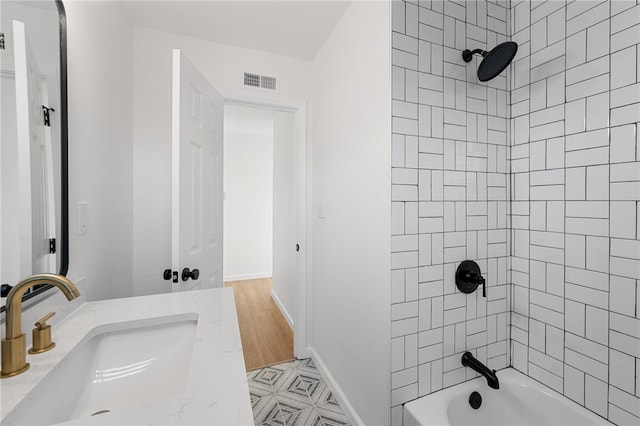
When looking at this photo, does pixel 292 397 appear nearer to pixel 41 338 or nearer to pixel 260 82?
pixel 41 338

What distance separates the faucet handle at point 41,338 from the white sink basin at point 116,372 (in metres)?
0.06

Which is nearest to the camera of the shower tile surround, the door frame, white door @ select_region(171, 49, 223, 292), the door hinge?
the door hinge

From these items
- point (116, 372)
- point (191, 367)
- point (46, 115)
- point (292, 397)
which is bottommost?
point (292, 397)

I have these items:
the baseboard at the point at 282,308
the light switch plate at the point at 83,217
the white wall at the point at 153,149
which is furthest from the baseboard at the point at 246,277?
the light switch plate at the point at 83,217

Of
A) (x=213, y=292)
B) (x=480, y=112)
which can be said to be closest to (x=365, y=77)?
(x=480, y=112)

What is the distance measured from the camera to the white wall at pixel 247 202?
4.30 m

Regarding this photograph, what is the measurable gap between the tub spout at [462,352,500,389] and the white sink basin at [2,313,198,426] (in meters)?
1.25

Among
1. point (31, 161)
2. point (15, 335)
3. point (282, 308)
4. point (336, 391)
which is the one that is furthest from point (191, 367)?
point (282, 308)

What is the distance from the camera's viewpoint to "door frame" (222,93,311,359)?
83.1 inches

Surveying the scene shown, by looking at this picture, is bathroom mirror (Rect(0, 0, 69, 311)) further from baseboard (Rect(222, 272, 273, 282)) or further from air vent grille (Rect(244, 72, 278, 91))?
baseboard (Rect(222, 272, 273, 282))

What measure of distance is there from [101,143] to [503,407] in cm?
238

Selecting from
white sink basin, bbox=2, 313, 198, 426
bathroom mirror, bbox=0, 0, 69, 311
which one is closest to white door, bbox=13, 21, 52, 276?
bathroom mirror, bbox=0, 0, 69, 311

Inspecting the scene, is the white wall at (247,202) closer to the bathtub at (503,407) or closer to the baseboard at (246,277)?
the baseboard at (246,277)

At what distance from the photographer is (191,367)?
0.62m
